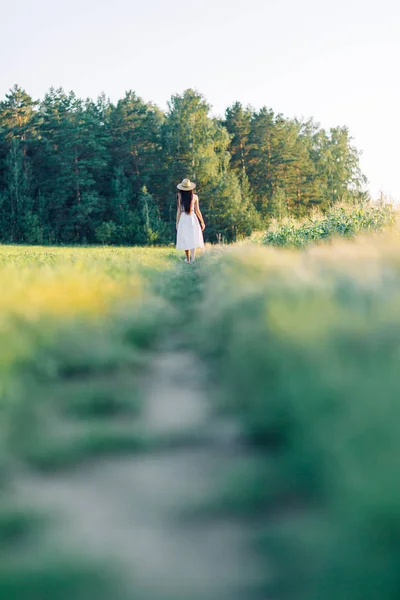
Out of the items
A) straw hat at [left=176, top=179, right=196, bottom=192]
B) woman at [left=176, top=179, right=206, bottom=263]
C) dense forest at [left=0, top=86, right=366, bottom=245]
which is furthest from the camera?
dense forest at [left=0, top=86, right=366, bottom=245]

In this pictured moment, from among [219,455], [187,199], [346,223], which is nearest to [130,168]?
[187,199]

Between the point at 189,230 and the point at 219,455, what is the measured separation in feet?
41.6

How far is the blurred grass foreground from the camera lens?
1.61 m

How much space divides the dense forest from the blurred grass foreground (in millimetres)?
37817

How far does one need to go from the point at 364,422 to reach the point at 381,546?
1.41 ft

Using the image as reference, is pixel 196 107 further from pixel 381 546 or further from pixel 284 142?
pixel 381 546

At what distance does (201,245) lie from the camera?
596 inches

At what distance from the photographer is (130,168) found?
51812mm

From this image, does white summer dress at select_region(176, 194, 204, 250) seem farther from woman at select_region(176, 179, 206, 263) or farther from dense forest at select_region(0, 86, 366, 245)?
dense forest at select_region(0, 86, 366, 245)

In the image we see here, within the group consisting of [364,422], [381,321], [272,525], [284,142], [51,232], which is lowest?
[272,525]

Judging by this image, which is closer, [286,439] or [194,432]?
[286,439]

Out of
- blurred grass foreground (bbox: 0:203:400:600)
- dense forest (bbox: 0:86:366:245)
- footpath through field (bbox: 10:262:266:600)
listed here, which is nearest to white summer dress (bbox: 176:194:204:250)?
blurred grass foreground (bbox: 0:203:400:600)

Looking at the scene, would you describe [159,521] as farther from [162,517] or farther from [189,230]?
[189,230]

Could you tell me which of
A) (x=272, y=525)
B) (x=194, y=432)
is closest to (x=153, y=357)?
(x=194, y=432)
